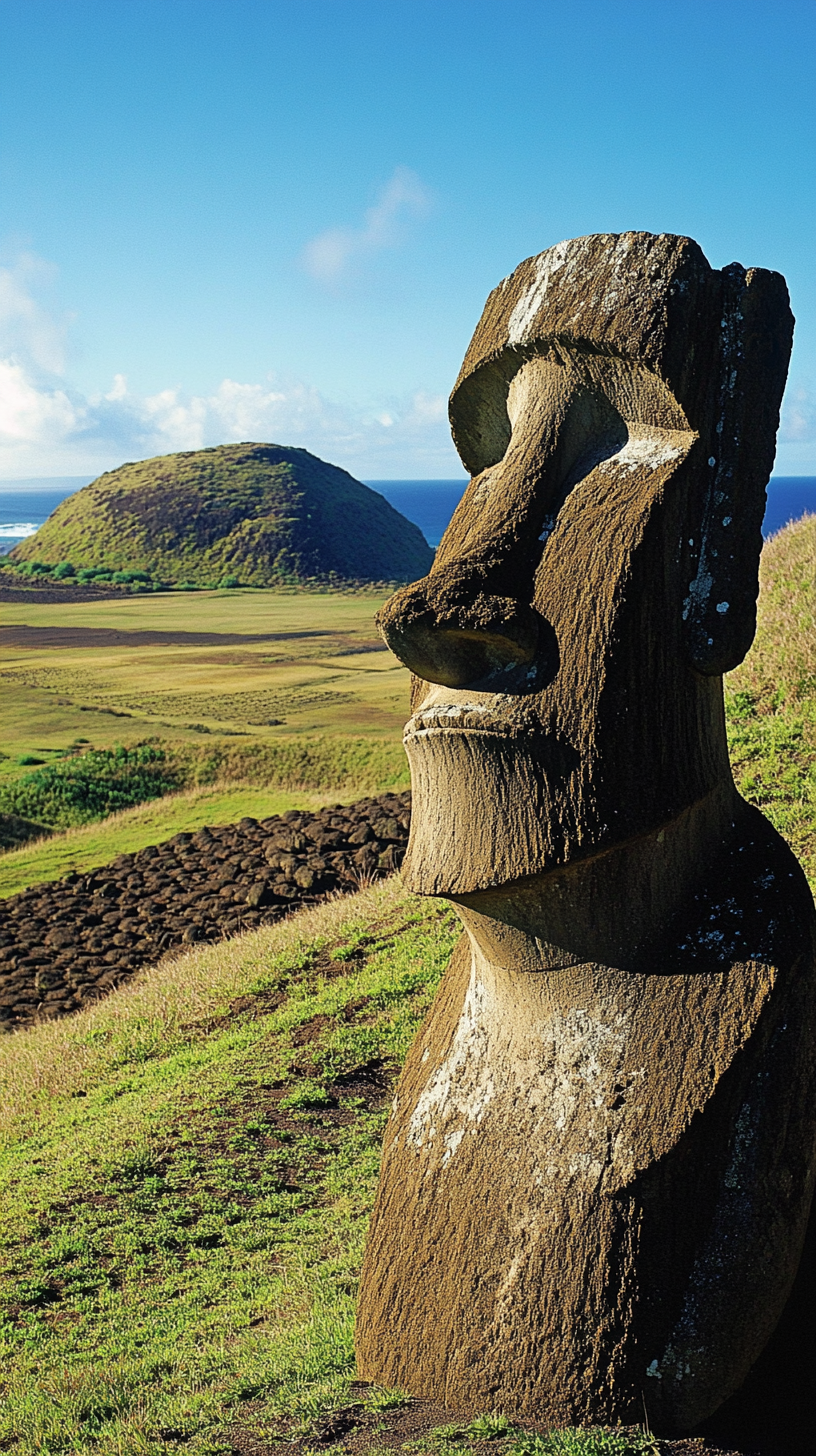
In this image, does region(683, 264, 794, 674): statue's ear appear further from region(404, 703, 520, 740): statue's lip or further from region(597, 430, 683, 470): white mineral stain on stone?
region(404, 703, 520, 740): statue's lip

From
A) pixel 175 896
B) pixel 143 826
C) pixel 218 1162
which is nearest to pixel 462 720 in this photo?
pixel 218 1162

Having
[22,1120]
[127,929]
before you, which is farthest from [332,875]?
[22,1120]

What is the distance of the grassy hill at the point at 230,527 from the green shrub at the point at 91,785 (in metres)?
32.5

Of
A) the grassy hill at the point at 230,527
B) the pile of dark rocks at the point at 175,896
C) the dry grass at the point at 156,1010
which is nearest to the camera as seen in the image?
the dry grass at the point at 156,1010

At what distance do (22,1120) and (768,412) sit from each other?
22.4 feet

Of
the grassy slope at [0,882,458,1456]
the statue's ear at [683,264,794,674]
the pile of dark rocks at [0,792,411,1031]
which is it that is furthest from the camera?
the pile of dark rocks at [0,792,411,1031]

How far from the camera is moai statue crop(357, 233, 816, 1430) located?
2781 millimetres

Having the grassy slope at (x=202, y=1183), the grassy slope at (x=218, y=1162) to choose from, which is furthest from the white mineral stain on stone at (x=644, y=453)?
the grassy slope at (x=202, y=1183)

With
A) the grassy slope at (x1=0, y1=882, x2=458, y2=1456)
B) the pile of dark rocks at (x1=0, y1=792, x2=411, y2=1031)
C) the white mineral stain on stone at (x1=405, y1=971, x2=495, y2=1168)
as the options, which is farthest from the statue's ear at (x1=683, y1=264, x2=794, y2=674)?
the pile of dark rocks at (x1=0, y1=792, x2=411, y2=1031)

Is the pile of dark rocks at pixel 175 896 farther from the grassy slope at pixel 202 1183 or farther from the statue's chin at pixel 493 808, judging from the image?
the statue's chin at pixel 493 808

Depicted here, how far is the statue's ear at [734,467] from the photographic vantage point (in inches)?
114

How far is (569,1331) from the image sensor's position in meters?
2.80

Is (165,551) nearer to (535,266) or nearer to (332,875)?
(332,875)

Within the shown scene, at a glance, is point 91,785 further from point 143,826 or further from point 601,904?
point 601,904
